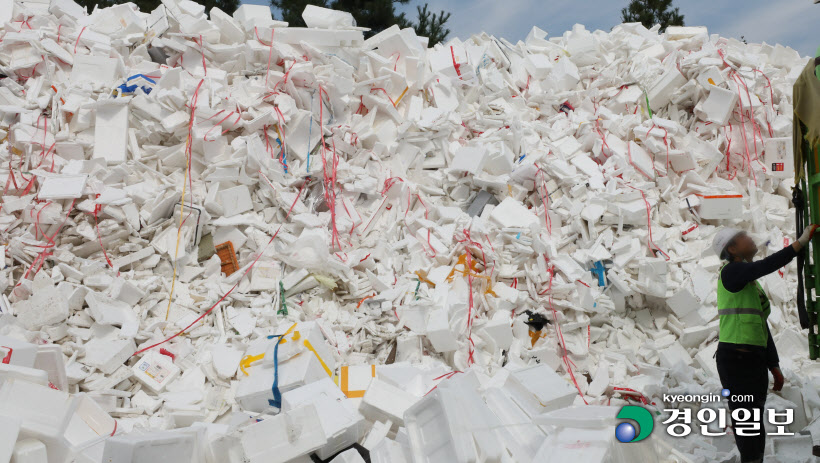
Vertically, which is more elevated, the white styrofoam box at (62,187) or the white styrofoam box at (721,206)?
the white styrofoam box at (62,187)

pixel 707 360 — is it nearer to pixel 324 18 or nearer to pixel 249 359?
pixel 249 359

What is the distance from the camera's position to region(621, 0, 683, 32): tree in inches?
731

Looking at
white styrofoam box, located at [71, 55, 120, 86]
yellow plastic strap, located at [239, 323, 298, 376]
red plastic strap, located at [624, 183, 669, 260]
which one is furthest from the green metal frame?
white styrofoam box, located at [71, 55, 120, 86]

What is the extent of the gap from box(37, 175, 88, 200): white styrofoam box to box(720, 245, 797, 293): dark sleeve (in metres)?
4.89

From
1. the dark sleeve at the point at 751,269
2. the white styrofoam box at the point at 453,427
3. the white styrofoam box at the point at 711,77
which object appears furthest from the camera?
the white styrofoam box at the point at 711,77

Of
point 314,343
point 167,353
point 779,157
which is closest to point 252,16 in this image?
point 167,353

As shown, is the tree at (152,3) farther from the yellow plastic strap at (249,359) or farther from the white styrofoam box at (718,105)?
the yellow plastic strap at (249,359)

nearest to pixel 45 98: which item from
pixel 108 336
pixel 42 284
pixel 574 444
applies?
pixel 42 284

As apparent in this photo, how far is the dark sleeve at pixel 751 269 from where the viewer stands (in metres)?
3.14

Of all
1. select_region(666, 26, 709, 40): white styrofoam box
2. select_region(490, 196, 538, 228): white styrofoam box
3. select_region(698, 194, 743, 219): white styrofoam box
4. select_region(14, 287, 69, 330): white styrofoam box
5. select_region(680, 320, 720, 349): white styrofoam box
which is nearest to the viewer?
select_region(14, 287, 69, 330): white styrofoam box

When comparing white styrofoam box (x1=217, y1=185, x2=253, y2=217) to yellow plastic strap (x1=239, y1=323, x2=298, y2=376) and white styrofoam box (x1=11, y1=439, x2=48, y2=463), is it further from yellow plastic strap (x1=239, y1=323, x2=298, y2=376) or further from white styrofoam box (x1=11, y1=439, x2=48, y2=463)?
white styrofoam box (x1=11, y1=439, x2=48, y2=463)

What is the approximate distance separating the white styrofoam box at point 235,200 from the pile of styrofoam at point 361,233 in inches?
0.9

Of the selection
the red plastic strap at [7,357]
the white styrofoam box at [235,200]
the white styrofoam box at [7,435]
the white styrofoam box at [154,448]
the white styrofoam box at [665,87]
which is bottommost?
the white styrofoam box at [154,448]

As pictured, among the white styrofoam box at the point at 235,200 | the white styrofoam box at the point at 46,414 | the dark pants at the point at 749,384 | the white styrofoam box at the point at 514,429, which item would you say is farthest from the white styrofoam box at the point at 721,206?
the white styrofoam box at the point at 46,414
